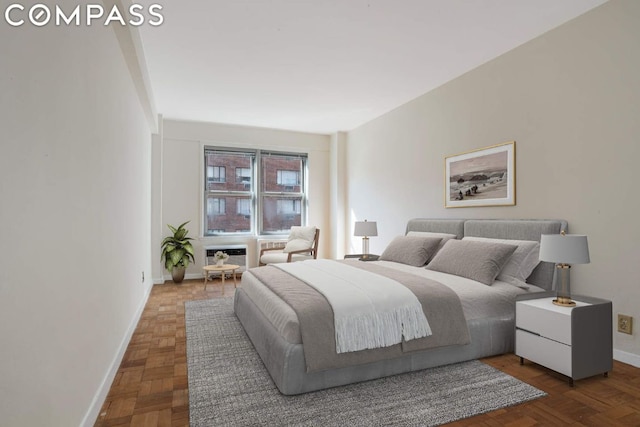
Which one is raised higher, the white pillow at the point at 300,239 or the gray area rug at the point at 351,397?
the white pillow at the point at 300,239

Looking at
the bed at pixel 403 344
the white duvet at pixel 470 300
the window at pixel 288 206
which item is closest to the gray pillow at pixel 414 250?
the bed at pixel 403 344

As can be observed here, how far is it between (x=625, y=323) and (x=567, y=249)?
2.91 ft

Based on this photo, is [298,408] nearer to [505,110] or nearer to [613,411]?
[613,411]

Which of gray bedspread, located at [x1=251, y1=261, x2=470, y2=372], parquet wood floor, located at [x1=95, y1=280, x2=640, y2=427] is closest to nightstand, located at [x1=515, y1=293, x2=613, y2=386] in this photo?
parquet wood floor, located at [x1=95, y1=280, x2=640, y2=427]

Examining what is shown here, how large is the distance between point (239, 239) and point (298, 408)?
4.65m

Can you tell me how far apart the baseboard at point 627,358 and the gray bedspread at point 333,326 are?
1204 millimetres

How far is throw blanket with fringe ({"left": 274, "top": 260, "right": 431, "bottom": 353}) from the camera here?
7.19 ft

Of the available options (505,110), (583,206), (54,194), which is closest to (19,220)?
(54,194)

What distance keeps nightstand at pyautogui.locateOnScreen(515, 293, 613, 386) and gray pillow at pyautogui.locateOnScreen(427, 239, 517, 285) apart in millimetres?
489

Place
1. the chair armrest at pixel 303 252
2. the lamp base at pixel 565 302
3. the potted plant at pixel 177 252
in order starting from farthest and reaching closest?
the potted plant at pixel 177 252 < the chair armrest at pixel 303 252 < the lamp base at pixel 565 302

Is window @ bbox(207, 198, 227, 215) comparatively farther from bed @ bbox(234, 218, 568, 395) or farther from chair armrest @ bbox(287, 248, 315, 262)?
bed @ bbox(234, 218, 568, 395)

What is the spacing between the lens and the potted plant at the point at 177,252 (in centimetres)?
558

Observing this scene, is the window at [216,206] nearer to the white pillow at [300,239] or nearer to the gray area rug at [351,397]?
the white pillow at [300,239]

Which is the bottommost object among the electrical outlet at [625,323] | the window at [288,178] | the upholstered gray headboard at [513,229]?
the electrical outlet at [625,323]
